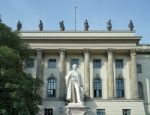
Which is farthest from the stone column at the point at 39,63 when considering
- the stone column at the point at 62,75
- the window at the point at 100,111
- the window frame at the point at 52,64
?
the window at the point at 100,111

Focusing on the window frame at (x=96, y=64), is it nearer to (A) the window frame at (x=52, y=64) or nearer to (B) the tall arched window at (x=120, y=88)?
(B) the tall arched window at (x=120, y=88)

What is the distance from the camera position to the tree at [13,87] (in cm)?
3312

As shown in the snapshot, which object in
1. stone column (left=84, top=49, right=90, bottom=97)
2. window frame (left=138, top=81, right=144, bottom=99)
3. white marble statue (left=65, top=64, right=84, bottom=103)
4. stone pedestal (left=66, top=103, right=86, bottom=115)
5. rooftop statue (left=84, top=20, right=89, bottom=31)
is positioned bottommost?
stone pedestal (left=66, top=103, right=86, bottom=115)

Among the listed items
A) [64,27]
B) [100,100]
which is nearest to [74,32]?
[64,27]

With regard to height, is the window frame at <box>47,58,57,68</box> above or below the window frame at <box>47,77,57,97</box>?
above

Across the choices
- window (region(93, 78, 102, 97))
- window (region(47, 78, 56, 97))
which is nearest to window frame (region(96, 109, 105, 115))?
window (region(93, 78, 102, 97))

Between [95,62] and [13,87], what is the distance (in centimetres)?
2430

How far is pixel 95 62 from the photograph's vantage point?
56.0 m

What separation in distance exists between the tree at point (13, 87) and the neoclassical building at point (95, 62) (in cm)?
1563

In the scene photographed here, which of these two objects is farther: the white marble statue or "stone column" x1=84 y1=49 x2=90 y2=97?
"stone column" x1=84 y1=49 x2=90 y2=97

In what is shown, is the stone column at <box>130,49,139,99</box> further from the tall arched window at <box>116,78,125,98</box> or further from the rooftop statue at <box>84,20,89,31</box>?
the rooftop statue at <box>84,20,89,31</box>

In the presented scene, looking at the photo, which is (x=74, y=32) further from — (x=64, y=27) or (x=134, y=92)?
(x=134, y=92)

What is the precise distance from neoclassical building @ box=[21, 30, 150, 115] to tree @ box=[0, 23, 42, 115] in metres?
15.6

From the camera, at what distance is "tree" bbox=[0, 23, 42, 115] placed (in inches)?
1304
